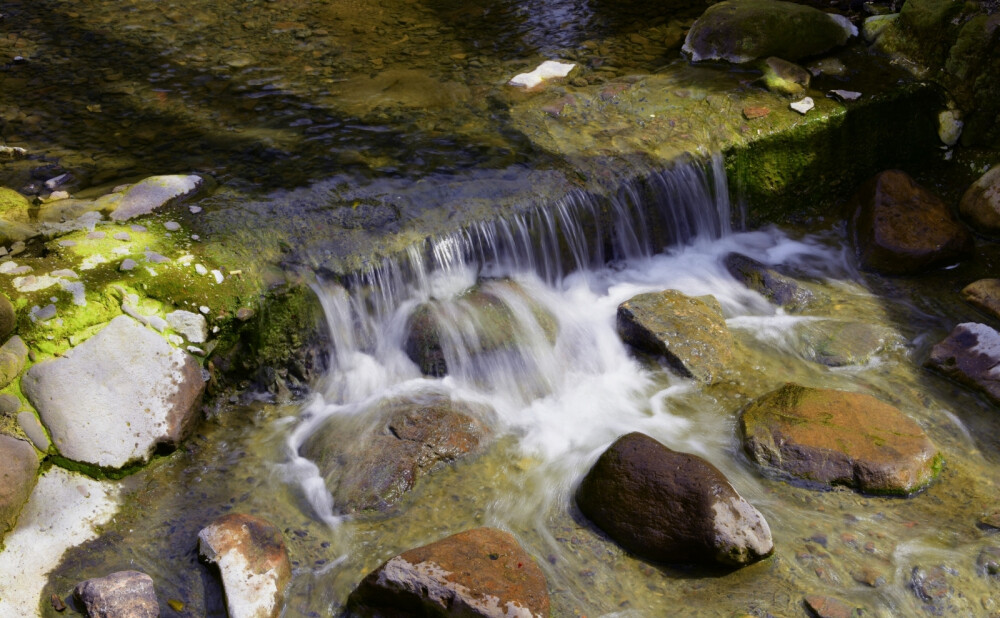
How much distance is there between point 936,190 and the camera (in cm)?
552

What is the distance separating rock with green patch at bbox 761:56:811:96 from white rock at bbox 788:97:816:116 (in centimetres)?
9

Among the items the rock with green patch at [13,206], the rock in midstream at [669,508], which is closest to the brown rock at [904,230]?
the rock in midstream at [669,508]

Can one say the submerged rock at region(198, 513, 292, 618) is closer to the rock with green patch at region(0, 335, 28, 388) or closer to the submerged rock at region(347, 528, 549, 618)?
the submerged rock at region(347, 528, 549, 618)

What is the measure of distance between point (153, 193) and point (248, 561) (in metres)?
2.25

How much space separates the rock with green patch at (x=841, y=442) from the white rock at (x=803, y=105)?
2.35 m

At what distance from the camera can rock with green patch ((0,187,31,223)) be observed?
13.7ft

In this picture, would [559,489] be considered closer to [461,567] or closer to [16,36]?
[461,567]

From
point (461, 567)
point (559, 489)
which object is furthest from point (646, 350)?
point (461, 567)

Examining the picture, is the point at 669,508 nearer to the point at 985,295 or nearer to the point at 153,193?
the point at 985,295

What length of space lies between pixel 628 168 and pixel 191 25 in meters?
4.02

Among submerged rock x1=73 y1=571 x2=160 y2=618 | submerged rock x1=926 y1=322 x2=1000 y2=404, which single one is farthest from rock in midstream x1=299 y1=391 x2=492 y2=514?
submerged rock x1=926 y1=322 x2=1000 y2=404

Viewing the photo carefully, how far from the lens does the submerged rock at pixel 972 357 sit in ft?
13.1

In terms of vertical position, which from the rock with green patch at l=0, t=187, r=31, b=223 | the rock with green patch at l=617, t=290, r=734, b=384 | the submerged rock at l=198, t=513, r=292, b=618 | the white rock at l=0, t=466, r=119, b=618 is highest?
the rock with green patch at l=0, t=187, r=31, b=223

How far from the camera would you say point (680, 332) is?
4.27 metres
